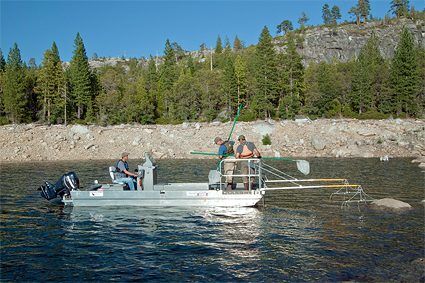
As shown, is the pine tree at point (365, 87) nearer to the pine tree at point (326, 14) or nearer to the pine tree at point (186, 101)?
the pine tree at point (186, 101)

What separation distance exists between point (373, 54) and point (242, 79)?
42.6 metres

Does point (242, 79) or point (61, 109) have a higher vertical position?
point (242, 79)

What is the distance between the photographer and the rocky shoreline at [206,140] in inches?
1983

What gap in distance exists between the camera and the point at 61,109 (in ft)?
246

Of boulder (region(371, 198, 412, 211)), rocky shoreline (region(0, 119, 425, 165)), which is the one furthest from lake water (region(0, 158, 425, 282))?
rocky shoreline (region(0, 119, 425, 165))

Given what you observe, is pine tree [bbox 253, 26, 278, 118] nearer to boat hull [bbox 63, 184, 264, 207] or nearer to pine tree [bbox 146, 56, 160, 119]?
pine tree [bbox 146, 56, 160, 119]

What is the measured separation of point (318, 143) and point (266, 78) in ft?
84.8

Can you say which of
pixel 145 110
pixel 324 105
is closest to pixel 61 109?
pixel 145 110

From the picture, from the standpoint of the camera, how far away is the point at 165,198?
18.8 metres

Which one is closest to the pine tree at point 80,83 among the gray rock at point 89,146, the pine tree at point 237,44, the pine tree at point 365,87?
the gray rock at point 89,146

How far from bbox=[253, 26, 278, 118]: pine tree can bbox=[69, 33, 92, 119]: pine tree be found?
108 ft

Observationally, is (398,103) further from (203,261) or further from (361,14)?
(361,14)

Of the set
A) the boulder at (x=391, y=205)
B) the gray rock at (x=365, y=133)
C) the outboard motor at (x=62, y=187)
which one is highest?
the gray rock at (x=365, y=133)

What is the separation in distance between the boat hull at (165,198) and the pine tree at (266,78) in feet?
182
